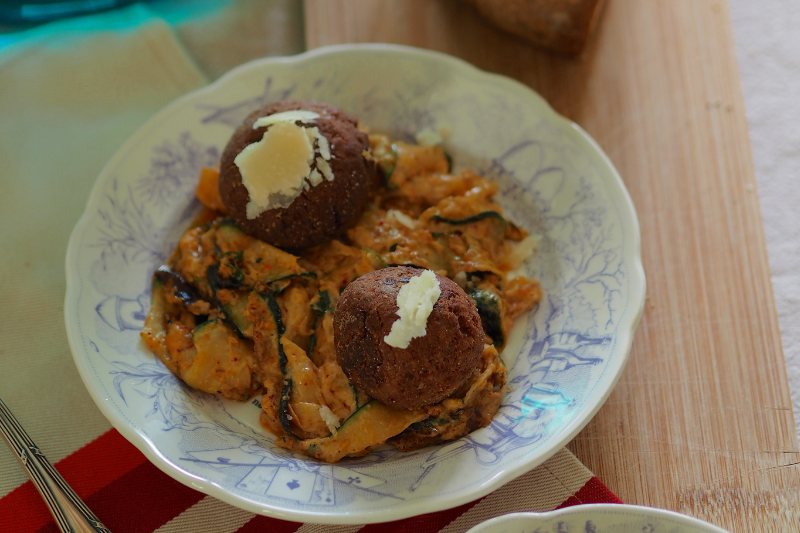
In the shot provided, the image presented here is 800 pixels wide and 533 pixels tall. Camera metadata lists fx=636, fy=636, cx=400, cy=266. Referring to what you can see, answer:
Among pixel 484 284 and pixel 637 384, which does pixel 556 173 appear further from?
pixel 637 384

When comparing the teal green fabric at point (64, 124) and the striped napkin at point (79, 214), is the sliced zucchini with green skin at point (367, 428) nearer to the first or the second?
the striped napkin at point (79, 214)

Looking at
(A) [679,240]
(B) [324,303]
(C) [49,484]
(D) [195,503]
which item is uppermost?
(B) [324,303]

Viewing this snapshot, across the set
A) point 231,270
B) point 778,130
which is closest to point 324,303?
point 231,270

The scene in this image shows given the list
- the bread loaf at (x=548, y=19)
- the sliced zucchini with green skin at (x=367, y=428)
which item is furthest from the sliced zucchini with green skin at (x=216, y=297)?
the bread loaf at (x=548, y=19)

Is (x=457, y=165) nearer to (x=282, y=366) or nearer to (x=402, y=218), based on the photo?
(x=402, y=218)

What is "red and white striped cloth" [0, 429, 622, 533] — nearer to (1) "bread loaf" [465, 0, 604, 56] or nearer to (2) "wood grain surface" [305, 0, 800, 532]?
(2) "wood grain surface" [305, 0, 800, 532]

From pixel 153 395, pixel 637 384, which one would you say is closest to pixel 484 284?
pixel 637 384
